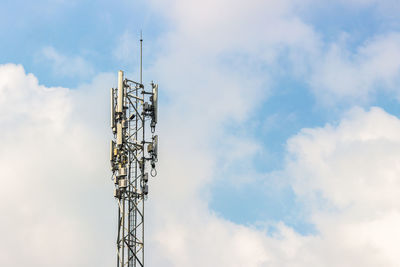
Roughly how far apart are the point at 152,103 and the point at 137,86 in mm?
2330

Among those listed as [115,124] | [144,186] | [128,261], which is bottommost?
[128,261]

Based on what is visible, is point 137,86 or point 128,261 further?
point 137,86

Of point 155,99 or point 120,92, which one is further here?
point 155,99

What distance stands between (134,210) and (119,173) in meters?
3.91

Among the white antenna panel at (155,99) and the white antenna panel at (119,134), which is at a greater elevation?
the white antenna panel at (155,99)

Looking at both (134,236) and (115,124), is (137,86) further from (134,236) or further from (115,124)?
(134,236)

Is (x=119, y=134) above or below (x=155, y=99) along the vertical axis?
below

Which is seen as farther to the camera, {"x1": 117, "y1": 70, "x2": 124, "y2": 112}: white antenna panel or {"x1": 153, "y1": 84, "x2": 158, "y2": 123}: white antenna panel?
{"x1": 153, "y1": 84, "x2": 158, "y2": 123}: white antenna panel

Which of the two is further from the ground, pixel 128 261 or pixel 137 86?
Result: pixel 137 86

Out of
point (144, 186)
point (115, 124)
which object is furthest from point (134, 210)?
point (115, 124)

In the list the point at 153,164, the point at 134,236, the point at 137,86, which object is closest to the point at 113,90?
the point at 137,86

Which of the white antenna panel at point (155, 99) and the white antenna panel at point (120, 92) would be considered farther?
the white antenna panel at point (155, 99)

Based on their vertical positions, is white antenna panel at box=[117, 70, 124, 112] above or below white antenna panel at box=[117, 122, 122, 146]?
above

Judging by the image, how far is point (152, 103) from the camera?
92375 millimetres
